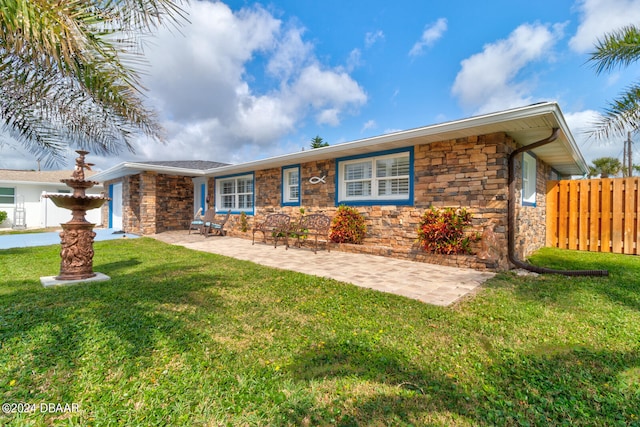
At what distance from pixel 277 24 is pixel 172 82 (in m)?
6.05

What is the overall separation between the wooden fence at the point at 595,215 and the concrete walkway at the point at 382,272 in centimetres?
508

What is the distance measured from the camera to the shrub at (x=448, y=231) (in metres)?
5.78

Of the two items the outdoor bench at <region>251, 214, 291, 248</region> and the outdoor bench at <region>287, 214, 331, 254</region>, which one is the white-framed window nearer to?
the outdoor bench at <region>287, 214, 331, 254</region>

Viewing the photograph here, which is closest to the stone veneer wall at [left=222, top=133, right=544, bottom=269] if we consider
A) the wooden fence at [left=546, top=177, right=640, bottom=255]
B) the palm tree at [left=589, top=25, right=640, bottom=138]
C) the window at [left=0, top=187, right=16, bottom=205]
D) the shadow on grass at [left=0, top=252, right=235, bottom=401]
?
the wooden fence at [left=546, top=177, right=640, bottom=255]

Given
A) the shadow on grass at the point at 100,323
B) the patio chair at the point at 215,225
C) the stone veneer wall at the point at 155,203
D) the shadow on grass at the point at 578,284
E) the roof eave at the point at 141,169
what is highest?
the roof eave at the point at 141,169

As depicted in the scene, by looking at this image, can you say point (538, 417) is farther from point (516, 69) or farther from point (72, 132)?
point (516, 69)

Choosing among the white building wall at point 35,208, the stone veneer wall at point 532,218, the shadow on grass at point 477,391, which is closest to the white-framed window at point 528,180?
the stone veneer wall at point 532,218

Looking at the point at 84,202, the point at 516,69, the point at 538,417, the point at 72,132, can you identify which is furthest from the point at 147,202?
the point at 516,69

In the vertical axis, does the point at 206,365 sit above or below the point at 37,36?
below

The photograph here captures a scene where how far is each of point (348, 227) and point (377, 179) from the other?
144 cm

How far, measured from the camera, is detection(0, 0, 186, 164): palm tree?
7.34ft

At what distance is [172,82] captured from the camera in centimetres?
393

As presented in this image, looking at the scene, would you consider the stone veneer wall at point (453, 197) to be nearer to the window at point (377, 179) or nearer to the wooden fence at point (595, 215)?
the window at point (377, 179)

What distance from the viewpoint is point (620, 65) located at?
5117mm
